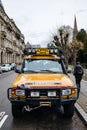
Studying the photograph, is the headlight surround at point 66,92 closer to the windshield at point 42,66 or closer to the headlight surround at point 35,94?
Answer: the headlight surround at point 35,94

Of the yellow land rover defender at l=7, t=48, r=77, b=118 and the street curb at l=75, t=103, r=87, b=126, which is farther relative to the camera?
the street curb at l=75, t=103, r=87, b=126

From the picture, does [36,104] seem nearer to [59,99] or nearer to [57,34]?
[59,99]

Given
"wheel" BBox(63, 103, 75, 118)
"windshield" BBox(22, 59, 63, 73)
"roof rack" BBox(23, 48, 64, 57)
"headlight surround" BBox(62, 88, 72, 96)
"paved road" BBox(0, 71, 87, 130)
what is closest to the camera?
"paved road" BBox(0, 71, 87, 130)

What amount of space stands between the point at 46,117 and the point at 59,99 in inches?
46.4

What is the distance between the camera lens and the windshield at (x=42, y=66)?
10.9 m

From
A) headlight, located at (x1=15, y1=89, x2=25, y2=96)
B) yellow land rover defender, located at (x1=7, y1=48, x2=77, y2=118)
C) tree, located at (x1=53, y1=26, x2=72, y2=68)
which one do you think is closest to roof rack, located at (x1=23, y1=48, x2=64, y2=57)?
yellow land rover defender, located at (x1=7, y1=48, x2=77, y2=118)

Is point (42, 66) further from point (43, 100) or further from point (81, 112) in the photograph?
point (43, 100)

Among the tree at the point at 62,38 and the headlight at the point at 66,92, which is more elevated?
the tree at the point at 62,38

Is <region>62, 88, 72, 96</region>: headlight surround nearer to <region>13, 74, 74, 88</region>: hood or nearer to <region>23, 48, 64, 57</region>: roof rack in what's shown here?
<region>13, 74, 74, 88</region>: hood


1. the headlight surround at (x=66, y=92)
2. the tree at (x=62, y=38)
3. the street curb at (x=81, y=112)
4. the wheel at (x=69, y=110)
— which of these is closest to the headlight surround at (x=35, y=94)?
the headlight surround at (x=66, y=92)

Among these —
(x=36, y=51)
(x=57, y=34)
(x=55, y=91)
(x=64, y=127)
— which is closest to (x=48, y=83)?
(x=55, y=91)

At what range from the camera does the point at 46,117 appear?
996cm

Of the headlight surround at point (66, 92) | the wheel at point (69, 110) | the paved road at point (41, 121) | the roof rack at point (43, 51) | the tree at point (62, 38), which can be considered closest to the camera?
the paved road at point (41, 121)

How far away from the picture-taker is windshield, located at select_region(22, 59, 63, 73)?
10923mm
